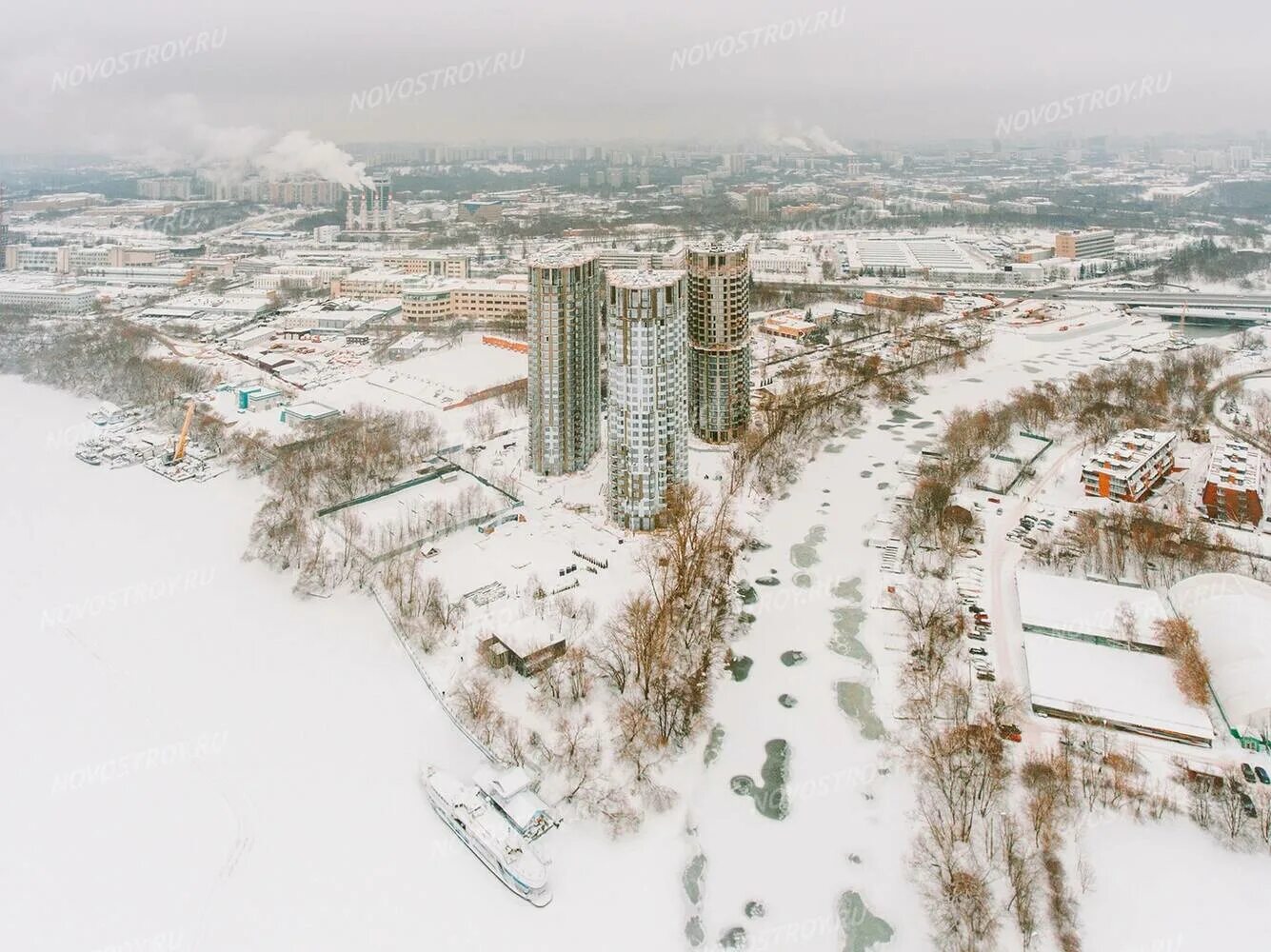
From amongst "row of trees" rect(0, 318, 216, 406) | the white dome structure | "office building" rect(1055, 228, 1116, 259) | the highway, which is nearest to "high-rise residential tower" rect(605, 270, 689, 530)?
the white dome structure

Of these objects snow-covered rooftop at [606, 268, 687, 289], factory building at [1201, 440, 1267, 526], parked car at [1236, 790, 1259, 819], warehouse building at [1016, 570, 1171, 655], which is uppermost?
snow-covered rooftop at [606, 268, 687, 289]

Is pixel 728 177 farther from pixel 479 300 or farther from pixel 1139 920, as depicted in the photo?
pixel 1139 920

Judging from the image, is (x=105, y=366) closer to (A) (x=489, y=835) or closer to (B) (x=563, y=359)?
(B) (x=563, y=359)

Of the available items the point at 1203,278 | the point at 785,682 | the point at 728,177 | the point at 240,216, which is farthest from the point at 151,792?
the point at 728,177

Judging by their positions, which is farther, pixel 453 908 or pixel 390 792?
pixel 390 792

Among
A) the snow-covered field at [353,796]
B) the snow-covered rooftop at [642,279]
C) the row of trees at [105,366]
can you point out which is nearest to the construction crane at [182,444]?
the row of trees at [105,366]

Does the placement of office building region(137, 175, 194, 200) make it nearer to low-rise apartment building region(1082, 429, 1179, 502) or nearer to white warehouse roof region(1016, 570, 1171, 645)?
low-rise apartment building region(1082, 429, 1179, 502)

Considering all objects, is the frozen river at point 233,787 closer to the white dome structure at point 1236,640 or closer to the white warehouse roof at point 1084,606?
the white warehouse roof at point 1084,606
